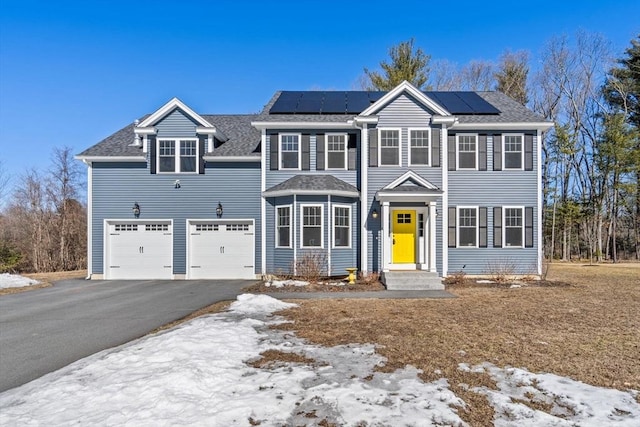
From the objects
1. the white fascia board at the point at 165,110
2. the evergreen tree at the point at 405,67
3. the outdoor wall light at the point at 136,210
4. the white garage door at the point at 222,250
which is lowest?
the white garage door at the point at 222,250

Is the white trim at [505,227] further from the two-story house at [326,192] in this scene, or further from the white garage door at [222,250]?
the white garage door at [222,250]

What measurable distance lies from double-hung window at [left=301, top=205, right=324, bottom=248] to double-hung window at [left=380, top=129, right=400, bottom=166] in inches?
126

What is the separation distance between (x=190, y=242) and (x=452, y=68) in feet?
88.8

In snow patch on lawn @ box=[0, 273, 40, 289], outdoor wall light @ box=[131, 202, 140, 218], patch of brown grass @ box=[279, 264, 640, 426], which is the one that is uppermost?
outdoor wall light @ box=[131, 202, 140, 218]

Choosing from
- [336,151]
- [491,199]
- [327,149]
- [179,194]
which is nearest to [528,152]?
[491,199]

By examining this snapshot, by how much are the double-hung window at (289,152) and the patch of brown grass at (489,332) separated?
21.5 ft

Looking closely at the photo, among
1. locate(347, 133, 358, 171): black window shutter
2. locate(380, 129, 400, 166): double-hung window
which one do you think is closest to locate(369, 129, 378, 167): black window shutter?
locate(380, 129, 400, 166): double-hung window

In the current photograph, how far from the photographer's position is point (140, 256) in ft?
48.7

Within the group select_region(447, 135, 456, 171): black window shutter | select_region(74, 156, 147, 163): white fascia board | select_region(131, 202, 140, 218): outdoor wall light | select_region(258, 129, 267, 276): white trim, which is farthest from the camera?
select_region(131, 202, 140, 218): outdoor wall light

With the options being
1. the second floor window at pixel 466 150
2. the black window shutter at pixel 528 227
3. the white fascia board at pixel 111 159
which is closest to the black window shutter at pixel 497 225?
the black window shutter at pixel 528 227

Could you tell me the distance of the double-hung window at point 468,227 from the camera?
14016 millimetres

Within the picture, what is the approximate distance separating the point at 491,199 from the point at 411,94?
5.18m

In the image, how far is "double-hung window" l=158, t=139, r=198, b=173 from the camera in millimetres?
14852

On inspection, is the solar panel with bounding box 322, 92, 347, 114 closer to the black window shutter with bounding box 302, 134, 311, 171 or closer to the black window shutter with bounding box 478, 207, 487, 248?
the black window shutter with bounding box 302, 134, 311, 171
